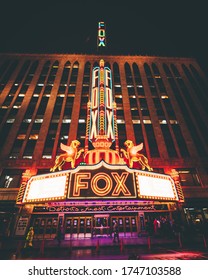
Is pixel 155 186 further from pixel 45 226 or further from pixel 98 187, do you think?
pixel 45 226

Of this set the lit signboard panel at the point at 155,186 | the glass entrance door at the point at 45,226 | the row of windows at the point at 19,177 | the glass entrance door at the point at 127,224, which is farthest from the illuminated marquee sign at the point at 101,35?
the glass entrance door at the point at 45,226

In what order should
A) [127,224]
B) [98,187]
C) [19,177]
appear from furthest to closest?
[19,177], [127,224], [98,187]

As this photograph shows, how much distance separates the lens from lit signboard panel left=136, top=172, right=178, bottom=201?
1036cm

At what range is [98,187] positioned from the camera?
9.97 m

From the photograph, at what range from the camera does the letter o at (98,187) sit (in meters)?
9.84

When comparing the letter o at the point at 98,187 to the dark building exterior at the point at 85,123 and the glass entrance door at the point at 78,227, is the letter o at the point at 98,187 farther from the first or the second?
the glass entrance door at the point at 78,227

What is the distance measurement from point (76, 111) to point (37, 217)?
1713 cm

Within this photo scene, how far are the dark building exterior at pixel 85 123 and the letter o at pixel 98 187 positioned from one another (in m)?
5.71

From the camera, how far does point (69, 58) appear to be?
129 ft

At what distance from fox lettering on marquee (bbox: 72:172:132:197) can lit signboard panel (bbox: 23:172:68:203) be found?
82 centimetres

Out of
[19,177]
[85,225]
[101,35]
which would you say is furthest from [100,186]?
[101,35]

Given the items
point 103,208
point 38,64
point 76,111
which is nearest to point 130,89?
point 76,111

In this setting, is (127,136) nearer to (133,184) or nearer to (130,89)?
(130,89)

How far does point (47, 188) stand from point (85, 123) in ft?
59.3
